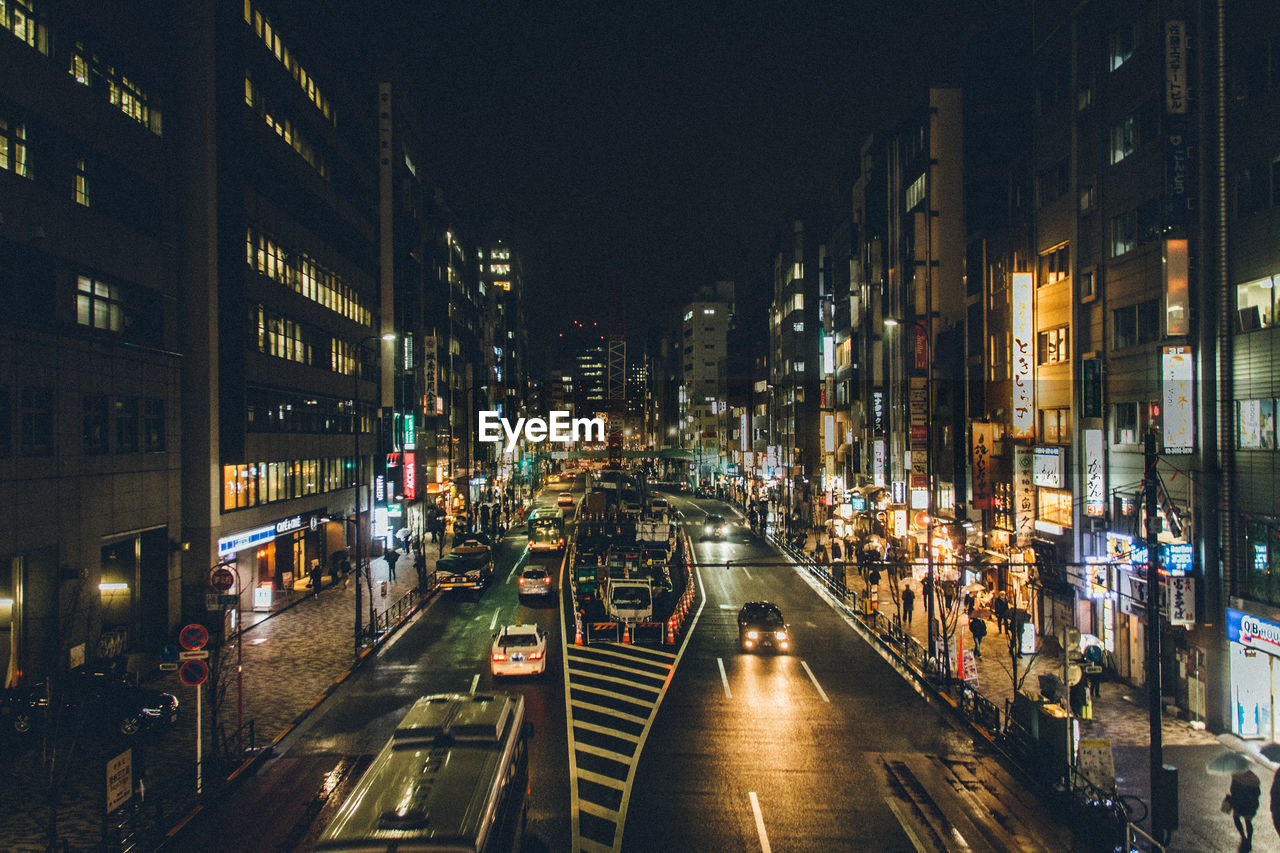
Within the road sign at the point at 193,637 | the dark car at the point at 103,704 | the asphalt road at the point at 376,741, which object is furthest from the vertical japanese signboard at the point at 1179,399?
the dark car at the point at 103,704

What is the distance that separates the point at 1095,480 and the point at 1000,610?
7687 millimetres

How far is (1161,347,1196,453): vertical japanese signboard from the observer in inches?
846

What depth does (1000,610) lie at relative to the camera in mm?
32156

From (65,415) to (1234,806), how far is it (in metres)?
30.4

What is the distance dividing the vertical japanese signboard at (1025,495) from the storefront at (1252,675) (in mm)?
10309

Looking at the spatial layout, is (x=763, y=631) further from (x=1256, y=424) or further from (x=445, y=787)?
(x=445, y=787)

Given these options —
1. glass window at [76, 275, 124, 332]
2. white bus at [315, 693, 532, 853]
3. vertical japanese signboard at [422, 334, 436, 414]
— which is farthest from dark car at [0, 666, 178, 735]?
vertical japanese signboard at [422, 334, 436, 414]

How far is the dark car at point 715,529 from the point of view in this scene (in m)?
63.9

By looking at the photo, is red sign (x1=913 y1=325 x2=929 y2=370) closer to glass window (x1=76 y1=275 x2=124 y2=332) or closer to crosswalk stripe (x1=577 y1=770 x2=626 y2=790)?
crosswalk stripe (x1=577 y1=770 x2=626 y2=790)

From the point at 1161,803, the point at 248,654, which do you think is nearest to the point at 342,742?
the point at 248,654

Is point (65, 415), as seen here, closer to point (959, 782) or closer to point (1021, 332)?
point (959, 782)

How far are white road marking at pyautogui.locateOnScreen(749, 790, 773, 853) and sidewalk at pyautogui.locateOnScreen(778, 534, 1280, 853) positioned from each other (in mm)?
7019

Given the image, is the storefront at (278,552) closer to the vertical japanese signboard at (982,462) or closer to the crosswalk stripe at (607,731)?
the crosswalk stripe at (607,731)

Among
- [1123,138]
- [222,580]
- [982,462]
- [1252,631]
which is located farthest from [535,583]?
[1123,138]
